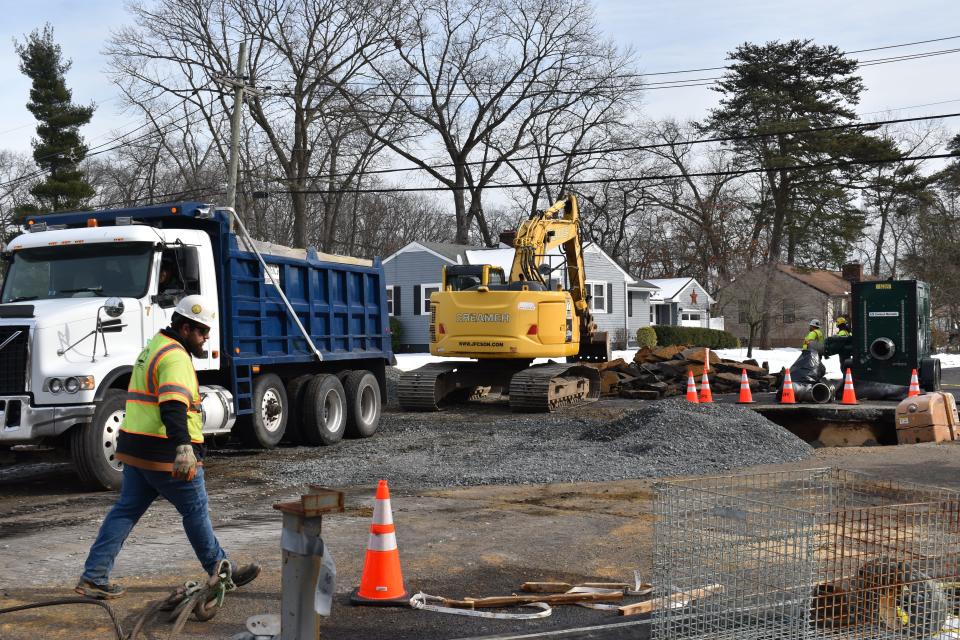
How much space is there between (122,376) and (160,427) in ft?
17.9

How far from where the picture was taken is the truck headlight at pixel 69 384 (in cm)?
1039

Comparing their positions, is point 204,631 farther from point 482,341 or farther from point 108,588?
point 482,341

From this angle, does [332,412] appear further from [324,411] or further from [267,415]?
[267,415]

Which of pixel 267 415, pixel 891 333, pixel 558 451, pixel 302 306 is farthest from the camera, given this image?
pixel 891 333

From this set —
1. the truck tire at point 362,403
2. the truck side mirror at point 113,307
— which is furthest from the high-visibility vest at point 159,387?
the truck tire at point 362,403

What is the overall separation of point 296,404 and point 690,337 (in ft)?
121

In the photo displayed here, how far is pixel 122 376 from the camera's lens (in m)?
11.1

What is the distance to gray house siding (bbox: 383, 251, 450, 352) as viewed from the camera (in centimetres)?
4462

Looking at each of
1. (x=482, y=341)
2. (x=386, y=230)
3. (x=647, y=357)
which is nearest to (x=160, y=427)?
(x=482, y=341)

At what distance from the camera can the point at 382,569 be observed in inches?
250

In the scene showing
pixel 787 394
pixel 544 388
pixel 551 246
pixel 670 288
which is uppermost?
pixel 670 288

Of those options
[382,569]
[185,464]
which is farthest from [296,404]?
[185,464]

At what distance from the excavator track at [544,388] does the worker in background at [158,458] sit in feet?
42.7

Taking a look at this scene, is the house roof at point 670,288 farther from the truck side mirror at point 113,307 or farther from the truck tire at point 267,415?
the truck side mirror at point 113,307
